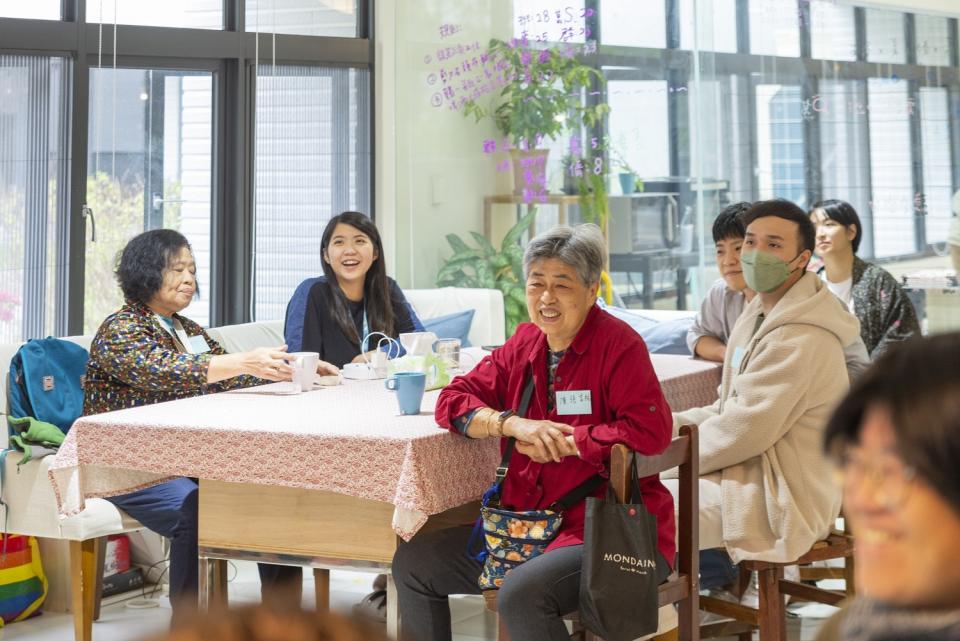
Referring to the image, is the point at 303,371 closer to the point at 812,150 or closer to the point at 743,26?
the point at 812,150

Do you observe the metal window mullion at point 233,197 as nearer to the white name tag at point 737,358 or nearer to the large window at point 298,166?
the large window at point 298,166

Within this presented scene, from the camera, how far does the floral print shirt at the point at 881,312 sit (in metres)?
4.32

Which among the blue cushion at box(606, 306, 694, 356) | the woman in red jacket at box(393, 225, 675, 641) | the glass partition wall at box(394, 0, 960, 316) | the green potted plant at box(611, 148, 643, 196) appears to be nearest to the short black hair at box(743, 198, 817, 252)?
the woman in red jacket at box(393, 225, 675, 641)

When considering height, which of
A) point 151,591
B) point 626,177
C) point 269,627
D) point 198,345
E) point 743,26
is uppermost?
point 743,26

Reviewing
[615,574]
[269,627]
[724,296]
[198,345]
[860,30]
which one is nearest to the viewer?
[269,627]

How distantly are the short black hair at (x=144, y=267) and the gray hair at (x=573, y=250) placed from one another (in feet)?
4.08

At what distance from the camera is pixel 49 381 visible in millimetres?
3740

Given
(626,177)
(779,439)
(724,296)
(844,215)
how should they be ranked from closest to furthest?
(779,439), (724,296), (844,215), (626,177)

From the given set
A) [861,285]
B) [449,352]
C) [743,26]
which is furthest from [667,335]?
[449,352]

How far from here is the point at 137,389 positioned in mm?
3559

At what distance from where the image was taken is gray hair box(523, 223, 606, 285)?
2883mm

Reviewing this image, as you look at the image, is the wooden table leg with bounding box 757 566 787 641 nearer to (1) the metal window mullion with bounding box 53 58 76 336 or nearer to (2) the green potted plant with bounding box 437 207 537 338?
(1) the metal window mullion with bounding box 53 58 76 336

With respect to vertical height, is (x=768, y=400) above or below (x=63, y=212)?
below

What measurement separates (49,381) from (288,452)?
4.31ft
